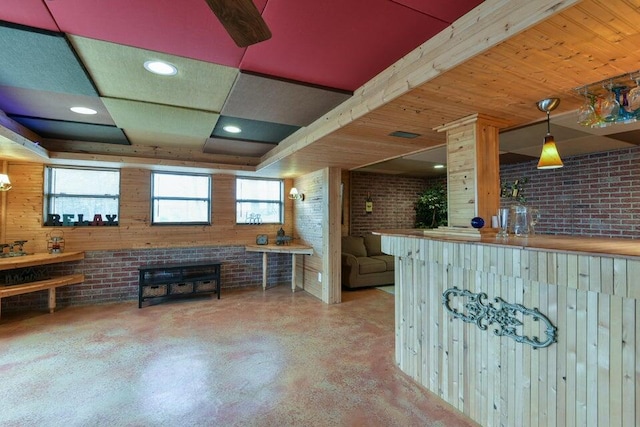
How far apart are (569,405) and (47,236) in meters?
6.24

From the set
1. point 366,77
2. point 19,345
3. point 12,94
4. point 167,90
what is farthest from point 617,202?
point 19,345

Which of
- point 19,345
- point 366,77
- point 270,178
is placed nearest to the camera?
point 366,77

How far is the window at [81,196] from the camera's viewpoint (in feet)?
15.3

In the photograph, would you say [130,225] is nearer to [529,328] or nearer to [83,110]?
[83,110]

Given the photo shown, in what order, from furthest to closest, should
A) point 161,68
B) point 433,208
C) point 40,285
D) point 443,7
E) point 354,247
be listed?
point 433,208 < point 354,247 < point 40,285 < point 161,68 < point 443,7

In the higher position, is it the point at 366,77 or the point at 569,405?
the point at 366,77

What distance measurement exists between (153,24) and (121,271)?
175 inches

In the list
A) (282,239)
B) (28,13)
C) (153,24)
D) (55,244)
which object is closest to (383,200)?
(282,239)

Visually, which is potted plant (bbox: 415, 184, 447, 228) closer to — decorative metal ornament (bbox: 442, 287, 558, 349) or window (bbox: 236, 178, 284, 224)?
window (bbox: 236, 178, 284, 224)

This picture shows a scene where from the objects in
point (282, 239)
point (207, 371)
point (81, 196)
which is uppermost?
point (81, 196)

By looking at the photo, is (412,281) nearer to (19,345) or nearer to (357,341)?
(357,341)

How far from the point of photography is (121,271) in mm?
4973

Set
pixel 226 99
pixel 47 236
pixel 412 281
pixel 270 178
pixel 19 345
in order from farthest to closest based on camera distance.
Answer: pixel 270 178, pixel 47 236, pixel 19 345, pixel 226 99, pixel 412 281

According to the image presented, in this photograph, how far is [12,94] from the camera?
112 inches
